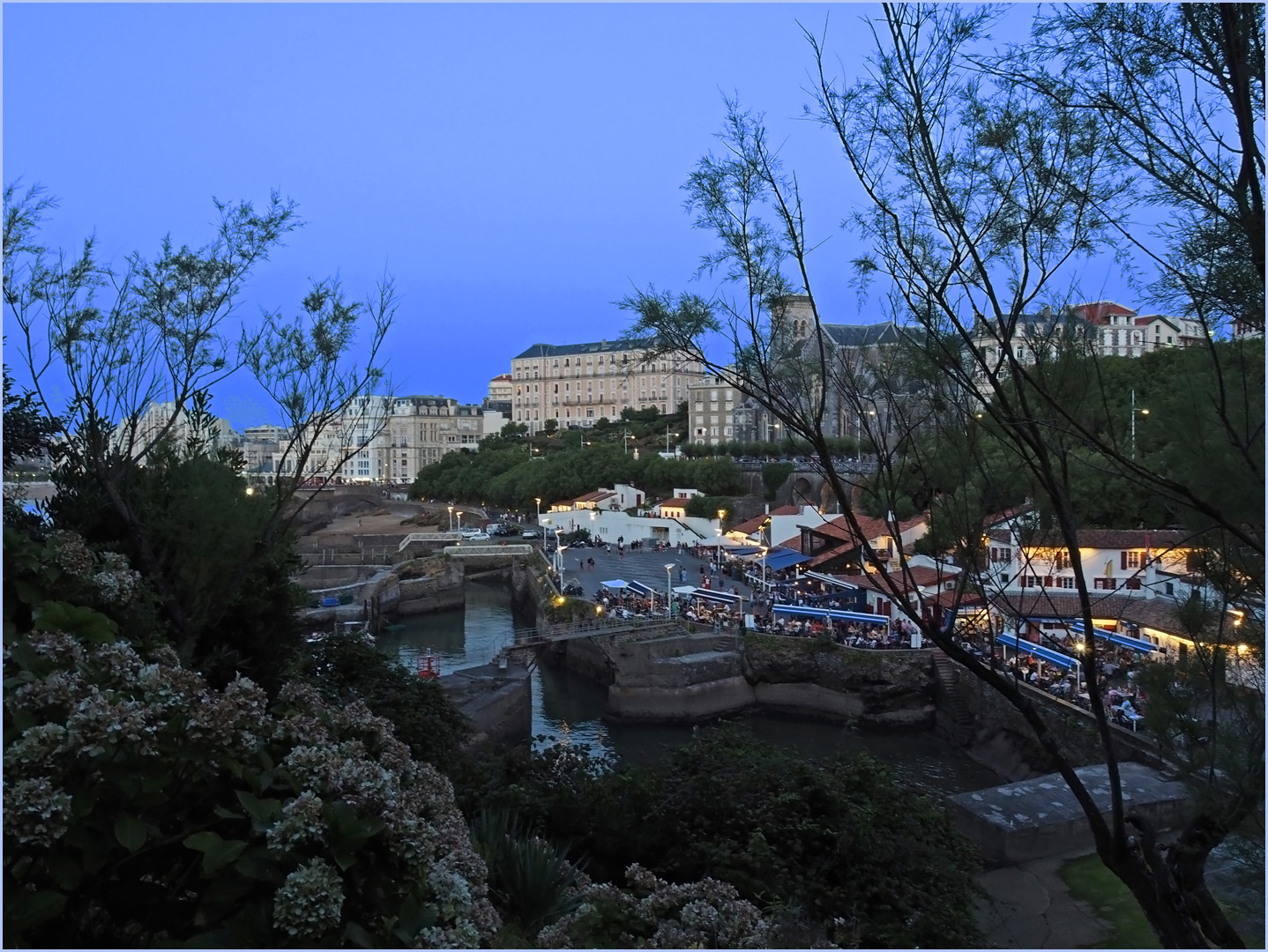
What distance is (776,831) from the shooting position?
511cm

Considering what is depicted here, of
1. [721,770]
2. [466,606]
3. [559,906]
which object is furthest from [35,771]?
[466,606]

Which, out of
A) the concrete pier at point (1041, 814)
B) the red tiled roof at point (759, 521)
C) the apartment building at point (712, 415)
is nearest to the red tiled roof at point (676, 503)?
the red tiled roof at point (759, 521)

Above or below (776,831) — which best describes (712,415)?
above

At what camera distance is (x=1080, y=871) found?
26.1 ft

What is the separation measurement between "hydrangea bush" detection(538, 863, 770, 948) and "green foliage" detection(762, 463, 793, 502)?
35.1 meters

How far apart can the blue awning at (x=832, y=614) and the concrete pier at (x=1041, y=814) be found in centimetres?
860

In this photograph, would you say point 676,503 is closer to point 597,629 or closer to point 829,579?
point 829,579

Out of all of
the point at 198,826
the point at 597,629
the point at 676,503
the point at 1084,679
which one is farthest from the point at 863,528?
the point at 198,826

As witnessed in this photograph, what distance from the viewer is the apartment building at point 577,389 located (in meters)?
73.9

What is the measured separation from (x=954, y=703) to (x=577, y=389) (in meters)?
63.1

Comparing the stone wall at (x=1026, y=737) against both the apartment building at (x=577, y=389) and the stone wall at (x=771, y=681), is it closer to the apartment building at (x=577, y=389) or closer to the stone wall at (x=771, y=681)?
the stone wall at (x=771, y=681)

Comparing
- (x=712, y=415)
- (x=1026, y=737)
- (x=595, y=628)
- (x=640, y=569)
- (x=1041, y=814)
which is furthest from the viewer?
(x=712, y=415)

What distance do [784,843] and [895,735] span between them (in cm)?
1141

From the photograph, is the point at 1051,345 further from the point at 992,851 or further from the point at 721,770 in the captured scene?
the point at 992,851
